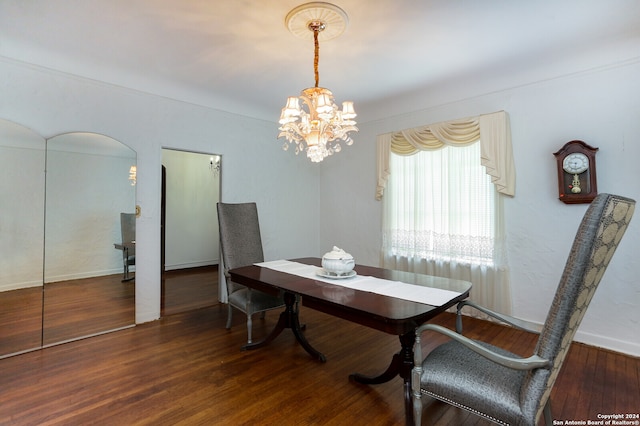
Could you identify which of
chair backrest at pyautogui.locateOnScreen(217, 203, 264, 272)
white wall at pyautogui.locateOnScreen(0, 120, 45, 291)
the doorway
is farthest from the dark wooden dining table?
the doorway

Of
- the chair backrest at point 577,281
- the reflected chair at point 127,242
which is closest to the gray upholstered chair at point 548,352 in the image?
the chair backrest at point 577,281

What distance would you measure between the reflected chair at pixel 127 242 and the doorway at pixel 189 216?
212cm

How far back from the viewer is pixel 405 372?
5.73 ft

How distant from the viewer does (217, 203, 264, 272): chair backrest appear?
3025 mm

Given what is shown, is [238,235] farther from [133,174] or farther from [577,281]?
[577,281]

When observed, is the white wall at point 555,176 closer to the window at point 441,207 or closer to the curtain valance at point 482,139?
the curtain valance at point 482,139

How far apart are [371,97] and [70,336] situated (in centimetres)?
403

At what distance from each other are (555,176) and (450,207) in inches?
38.8

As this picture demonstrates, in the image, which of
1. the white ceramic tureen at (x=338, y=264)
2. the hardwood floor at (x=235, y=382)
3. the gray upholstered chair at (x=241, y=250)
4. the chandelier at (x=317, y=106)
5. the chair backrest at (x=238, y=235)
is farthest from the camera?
the chair backrest at (x=238, y=235)

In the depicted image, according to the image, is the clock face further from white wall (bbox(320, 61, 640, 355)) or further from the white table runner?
the white table runner

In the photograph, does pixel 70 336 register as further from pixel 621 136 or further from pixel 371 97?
pixel 621 136

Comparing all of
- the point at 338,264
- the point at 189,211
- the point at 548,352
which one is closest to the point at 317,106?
the point at 338,264

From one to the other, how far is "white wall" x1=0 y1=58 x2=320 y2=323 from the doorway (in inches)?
61.0

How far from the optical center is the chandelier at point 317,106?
2.03m
